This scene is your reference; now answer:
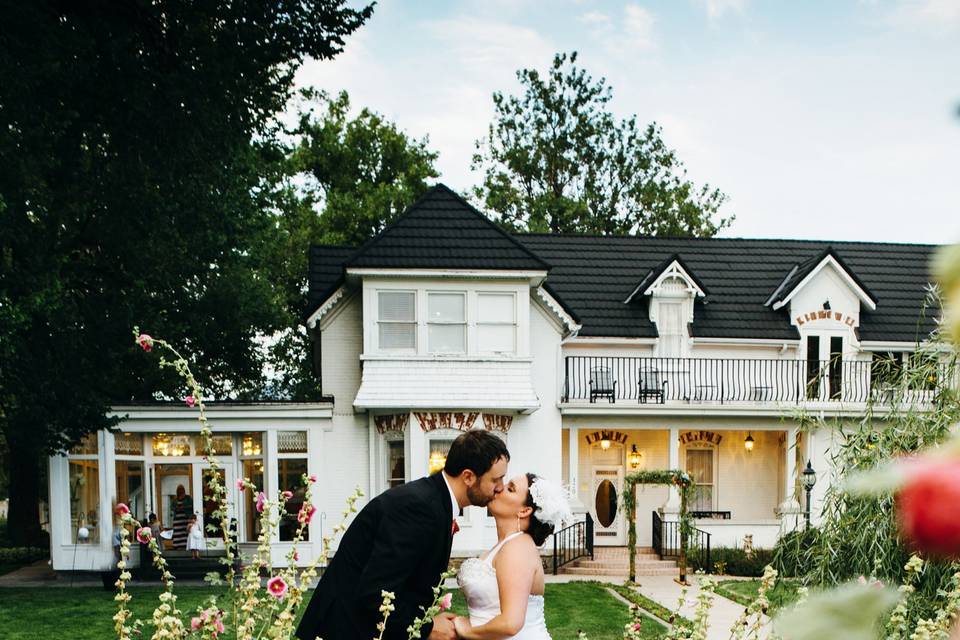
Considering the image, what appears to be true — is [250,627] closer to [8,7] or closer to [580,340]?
[8,7]

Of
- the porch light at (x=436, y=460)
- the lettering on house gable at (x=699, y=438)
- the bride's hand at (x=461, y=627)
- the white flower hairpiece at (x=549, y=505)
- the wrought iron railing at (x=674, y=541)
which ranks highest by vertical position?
the white flower hairpiece at (x=549, y=505)

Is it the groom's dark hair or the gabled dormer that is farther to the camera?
the gabled dormer

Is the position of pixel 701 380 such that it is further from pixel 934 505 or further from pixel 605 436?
pixel 934 505

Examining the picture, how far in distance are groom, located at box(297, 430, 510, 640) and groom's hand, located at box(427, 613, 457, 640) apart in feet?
0.53

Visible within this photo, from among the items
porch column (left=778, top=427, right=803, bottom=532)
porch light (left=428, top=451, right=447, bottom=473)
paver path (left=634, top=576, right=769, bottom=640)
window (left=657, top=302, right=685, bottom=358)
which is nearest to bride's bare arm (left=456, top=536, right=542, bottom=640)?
paver path (left=634, top=576, right=769, bottom=640)

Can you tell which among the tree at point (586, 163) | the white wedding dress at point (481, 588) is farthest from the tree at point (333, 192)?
the white wedding dress at point (481, 588)

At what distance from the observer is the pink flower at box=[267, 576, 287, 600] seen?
3457 millimetres

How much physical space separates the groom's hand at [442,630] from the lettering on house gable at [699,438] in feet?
65.1

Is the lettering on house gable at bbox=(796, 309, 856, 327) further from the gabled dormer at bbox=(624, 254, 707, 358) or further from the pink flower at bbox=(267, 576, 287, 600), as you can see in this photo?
the pink flower at bbox=(267, 576, 287, 600)

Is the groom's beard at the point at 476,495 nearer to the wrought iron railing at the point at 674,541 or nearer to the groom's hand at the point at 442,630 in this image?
the groom's hand at the point at 442,630

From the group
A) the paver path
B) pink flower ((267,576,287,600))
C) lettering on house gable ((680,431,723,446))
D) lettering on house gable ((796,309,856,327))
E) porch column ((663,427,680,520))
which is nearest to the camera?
pink flower ((267,576,287,600))

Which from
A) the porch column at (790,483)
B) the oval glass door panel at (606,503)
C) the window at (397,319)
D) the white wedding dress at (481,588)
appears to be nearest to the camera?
the white wedding dress at (481,588)

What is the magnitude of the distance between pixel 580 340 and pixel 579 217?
558 inches

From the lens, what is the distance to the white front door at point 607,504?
22.7 meters
